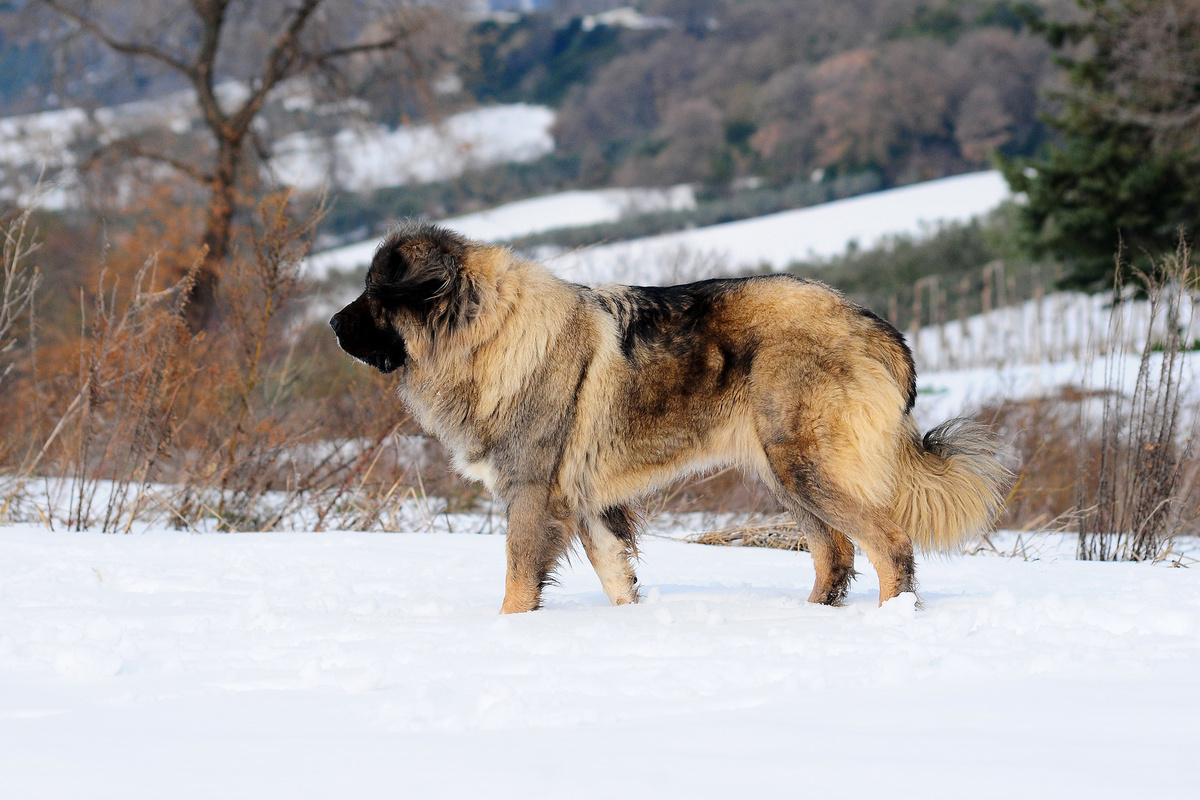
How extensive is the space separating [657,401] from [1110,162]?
1645 centimetres

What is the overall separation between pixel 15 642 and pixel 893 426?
323 centimetres

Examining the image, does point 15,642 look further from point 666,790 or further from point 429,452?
point 429,452

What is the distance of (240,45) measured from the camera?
17.1 m

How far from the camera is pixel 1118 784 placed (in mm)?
1858

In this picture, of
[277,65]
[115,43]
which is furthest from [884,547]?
[115,43]

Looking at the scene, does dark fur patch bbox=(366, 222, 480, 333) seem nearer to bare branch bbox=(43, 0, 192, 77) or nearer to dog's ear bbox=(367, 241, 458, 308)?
dog's ear bbox=(367, 241, 458, 308)

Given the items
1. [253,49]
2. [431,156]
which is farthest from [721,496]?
[253,49]

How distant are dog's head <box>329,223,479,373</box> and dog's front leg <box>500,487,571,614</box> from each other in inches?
32.4

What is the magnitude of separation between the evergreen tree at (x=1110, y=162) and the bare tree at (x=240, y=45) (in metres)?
11.3

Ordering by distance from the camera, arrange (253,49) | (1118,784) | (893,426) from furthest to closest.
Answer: (253,49) < (893,426) < (1118,784)

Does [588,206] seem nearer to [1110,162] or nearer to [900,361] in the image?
[1110,162]

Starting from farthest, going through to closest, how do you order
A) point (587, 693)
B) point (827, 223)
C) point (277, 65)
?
point (827, 223) → point (277, 65) → point (587, 693)

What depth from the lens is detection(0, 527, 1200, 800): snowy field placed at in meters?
1.96

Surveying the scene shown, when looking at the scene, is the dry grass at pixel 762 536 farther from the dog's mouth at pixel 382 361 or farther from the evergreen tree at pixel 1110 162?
the evergreen tree at pixel 1110 162
